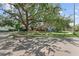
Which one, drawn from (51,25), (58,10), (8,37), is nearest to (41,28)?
(51,25)

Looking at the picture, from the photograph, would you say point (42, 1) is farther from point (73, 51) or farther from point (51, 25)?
point (73, 51)

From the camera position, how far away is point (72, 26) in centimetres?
189

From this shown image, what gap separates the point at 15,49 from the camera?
6.09 ft

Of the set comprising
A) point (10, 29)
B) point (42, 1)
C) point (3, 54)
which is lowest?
point (3, 54)

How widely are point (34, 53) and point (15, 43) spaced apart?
0.83ft

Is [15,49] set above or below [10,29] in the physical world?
below

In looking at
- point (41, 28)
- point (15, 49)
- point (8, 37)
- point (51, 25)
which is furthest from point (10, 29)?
point (51, 25)

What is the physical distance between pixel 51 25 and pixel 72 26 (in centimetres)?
25

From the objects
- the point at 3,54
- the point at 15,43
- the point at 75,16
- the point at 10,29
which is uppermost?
the point at 75,16

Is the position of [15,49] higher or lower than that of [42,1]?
lower

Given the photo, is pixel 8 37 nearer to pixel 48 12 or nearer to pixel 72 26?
pixel 48 12

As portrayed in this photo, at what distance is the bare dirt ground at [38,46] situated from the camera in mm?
1835

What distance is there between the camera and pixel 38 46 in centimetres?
187

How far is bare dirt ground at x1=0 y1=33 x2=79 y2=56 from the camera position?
183cm
